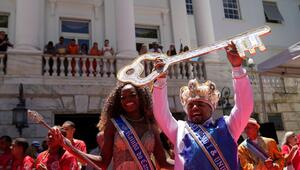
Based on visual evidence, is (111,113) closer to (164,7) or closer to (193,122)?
(193,122)

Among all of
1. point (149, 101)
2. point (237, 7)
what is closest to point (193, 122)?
point (149, 101)

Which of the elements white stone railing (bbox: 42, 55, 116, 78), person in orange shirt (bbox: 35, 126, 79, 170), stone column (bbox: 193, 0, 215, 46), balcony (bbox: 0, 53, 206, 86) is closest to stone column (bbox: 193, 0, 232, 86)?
stone column (bbox: 193, 0, 215, 46)

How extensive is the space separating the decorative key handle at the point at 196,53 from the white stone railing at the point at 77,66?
26.2 feet

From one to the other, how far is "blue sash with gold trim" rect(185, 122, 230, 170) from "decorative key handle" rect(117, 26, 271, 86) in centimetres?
49

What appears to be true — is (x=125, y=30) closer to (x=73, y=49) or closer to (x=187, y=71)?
(x=73, y=49)

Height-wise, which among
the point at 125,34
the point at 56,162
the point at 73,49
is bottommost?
the point at 56,162

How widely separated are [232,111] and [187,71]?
375 inches

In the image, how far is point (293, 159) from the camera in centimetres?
523

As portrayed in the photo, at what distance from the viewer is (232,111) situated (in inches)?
104

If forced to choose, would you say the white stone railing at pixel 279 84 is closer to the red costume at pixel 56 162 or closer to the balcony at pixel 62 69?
the balcony at pixel 62 69

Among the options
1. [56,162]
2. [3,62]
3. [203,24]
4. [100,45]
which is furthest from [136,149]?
[100,45]

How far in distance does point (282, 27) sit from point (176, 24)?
7418 mm

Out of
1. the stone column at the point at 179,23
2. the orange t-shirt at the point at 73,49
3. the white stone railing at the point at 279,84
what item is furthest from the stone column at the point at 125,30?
the white stone railing at the point at 279,84

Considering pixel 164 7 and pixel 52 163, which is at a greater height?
pixel 164 7
